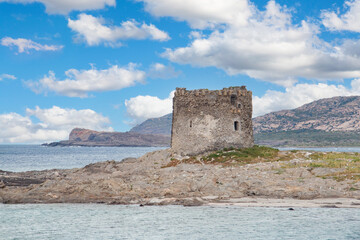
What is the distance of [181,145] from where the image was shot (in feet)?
133

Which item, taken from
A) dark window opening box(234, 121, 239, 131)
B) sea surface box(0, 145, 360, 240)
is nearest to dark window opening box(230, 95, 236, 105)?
dark window opening box(234, 121, 239, 131)

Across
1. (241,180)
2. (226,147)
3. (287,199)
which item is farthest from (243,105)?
(287,199)

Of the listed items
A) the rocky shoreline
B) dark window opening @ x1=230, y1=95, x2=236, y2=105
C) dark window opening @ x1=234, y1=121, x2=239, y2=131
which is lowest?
the rocky shoreline

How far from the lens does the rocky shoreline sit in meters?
25.1


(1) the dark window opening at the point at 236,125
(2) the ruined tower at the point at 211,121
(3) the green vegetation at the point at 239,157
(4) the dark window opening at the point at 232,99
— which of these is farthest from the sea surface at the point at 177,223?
(4) the dark window opening at the point at 232,99

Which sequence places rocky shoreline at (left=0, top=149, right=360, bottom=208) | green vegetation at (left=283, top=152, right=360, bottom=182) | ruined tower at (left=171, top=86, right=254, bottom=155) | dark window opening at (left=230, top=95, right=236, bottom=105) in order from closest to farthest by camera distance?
rocky shoreline at (left=0, top=149, right=360, bottom=208) → green vegetation at (left=283, top=152, right=360, bottom=182) → ruined tower at (left=171, top=86, right=254, bottom=155) → dark window opening at (left=230, top=95, right=236, bottom=105)

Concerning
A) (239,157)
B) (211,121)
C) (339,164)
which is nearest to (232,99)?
(211,121)

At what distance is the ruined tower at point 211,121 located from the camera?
129 feet

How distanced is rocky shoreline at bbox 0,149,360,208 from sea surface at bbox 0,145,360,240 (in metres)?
1.57

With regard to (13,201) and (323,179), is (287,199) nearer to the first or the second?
(323,179)

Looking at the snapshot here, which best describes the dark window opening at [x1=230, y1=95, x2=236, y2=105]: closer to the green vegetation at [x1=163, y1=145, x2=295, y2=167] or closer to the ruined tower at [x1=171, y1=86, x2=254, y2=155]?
the ruined tower at [x1=171, y1=86, x2=254, y2=155]

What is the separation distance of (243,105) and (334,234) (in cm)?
2341

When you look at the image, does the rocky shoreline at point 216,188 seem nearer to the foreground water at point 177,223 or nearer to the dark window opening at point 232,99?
the foreground water at point 177,223

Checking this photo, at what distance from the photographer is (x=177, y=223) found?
21.0 meters
